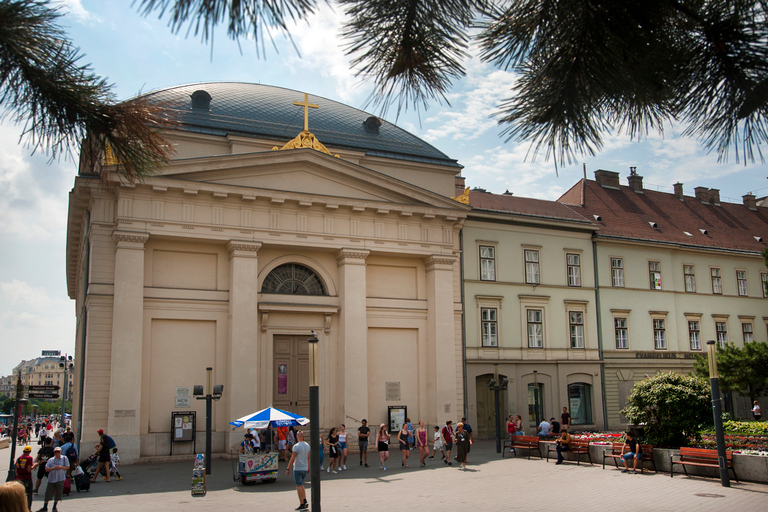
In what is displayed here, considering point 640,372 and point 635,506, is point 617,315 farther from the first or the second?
point 635,506

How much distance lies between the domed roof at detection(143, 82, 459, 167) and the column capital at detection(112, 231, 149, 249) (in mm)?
6607

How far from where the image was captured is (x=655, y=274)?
136 feet

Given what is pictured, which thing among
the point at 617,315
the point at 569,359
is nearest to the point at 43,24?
the point at 569,359

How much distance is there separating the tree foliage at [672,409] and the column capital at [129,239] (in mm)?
19069

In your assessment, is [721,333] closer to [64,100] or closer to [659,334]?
[659,334]

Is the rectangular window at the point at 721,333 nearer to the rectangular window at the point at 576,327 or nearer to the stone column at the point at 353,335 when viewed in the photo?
the rectangular window at the point at 576,327

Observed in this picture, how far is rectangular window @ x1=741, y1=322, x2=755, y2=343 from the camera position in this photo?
44062 millimetres

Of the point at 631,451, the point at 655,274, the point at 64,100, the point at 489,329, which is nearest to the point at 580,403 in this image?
the point at 489,329

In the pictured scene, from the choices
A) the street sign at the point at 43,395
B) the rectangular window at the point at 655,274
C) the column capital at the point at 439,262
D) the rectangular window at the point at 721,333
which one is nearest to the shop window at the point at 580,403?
the rectangular window at the point at 655,274

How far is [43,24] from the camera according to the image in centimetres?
464

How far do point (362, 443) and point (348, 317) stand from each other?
685cm

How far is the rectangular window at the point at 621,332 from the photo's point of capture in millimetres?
39406

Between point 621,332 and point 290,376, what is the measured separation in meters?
20.2

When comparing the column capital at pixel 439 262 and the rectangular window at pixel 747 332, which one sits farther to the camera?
the rectangular window at pixel 747 332
